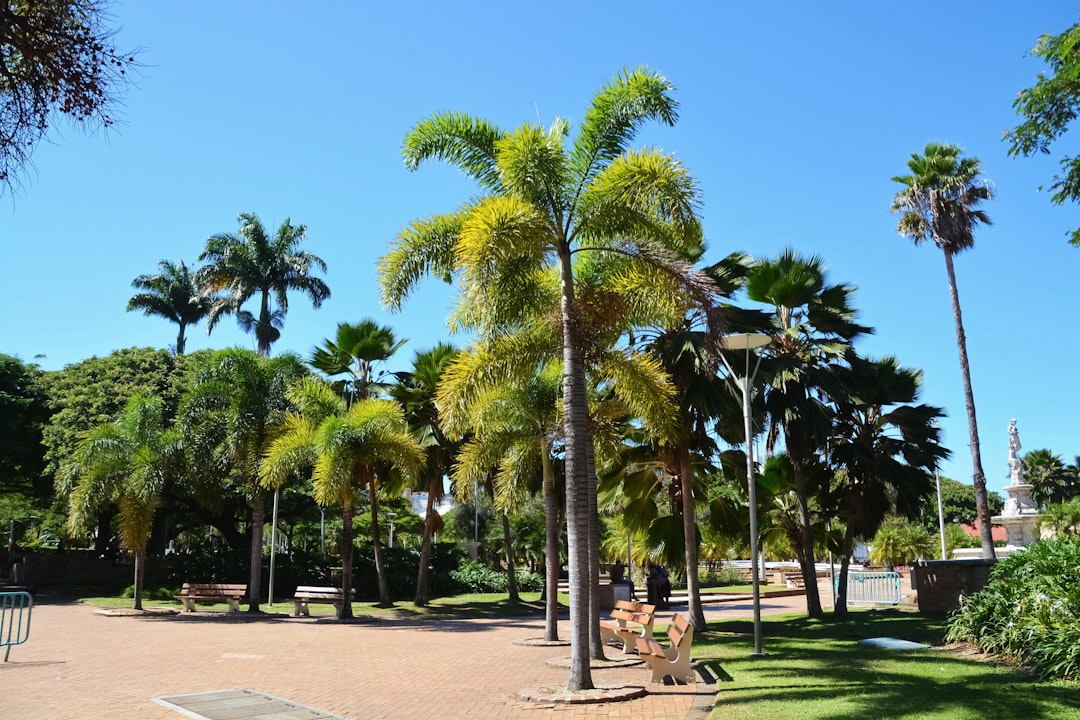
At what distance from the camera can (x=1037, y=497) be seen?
6681 cm

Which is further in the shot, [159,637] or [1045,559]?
[159,637]

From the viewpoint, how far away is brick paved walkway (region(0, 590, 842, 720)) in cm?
946

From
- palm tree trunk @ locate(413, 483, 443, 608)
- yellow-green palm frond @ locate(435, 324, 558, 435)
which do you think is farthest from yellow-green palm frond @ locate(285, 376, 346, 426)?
yellow-green palm frond @ locate(435, 324, 558, 435)

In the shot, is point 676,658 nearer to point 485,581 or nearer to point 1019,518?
point 485,581

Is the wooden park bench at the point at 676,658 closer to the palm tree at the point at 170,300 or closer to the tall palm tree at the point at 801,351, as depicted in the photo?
the tall palm tree at the point at 801,351

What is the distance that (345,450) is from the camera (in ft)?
73.9

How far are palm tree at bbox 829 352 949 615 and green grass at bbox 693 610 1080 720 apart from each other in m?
5.05

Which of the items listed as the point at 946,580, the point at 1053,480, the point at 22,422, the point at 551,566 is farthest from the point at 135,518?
→ the point at 1053,480

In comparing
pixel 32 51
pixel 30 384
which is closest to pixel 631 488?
pixel 32 51

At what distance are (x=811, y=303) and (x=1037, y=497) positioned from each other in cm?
5764

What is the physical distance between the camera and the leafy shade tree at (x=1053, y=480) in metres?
66.3

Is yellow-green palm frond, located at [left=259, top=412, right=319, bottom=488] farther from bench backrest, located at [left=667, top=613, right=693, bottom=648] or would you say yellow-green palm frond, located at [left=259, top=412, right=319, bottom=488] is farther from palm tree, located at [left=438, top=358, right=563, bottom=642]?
bench backrest, located at [left=667, top=613, right=693, bottom=648]

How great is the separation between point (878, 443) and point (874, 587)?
7.88m

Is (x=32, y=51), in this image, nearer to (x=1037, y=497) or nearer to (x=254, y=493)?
(x=254, y=493)
